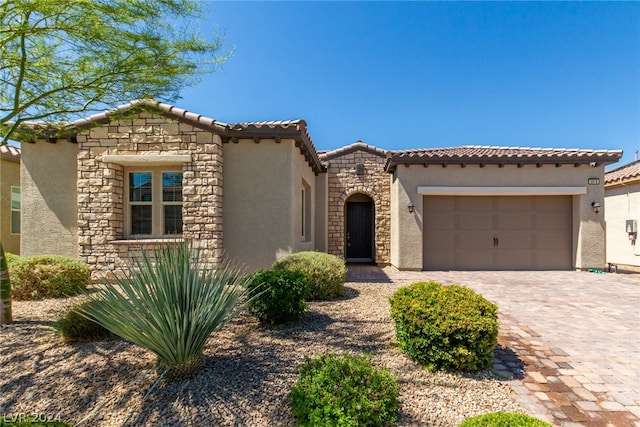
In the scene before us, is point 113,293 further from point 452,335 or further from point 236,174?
point 236,174

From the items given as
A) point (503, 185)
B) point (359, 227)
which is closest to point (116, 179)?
point (359, 227)

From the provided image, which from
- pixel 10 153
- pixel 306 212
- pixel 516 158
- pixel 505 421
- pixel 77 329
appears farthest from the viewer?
pixel 306 212

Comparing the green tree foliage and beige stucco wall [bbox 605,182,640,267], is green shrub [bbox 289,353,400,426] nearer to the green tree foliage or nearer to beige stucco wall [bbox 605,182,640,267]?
the green tree foliage

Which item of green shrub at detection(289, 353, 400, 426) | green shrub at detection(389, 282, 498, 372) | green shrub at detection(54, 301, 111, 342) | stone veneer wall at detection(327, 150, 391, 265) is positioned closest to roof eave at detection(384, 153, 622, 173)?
stone veneer wall at detection(327, 150, 391, 265)

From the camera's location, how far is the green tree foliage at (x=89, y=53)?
3.95 metres

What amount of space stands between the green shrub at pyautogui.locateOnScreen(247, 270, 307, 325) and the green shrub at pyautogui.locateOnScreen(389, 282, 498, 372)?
64.9 inches

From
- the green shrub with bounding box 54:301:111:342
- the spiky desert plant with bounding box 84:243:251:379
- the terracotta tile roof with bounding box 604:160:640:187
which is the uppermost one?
the terracotta tile roof with bounding box 604:160:640:187

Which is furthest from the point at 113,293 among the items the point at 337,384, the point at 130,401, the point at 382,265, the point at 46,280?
the point at 382,265

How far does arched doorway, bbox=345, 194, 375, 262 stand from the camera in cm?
1237

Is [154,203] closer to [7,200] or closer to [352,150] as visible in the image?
[7,200]

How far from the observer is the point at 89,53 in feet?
14.6

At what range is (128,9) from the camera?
13.5ft

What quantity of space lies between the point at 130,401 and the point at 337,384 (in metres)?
2.02

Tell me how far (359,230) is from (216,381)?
986 centimetres
